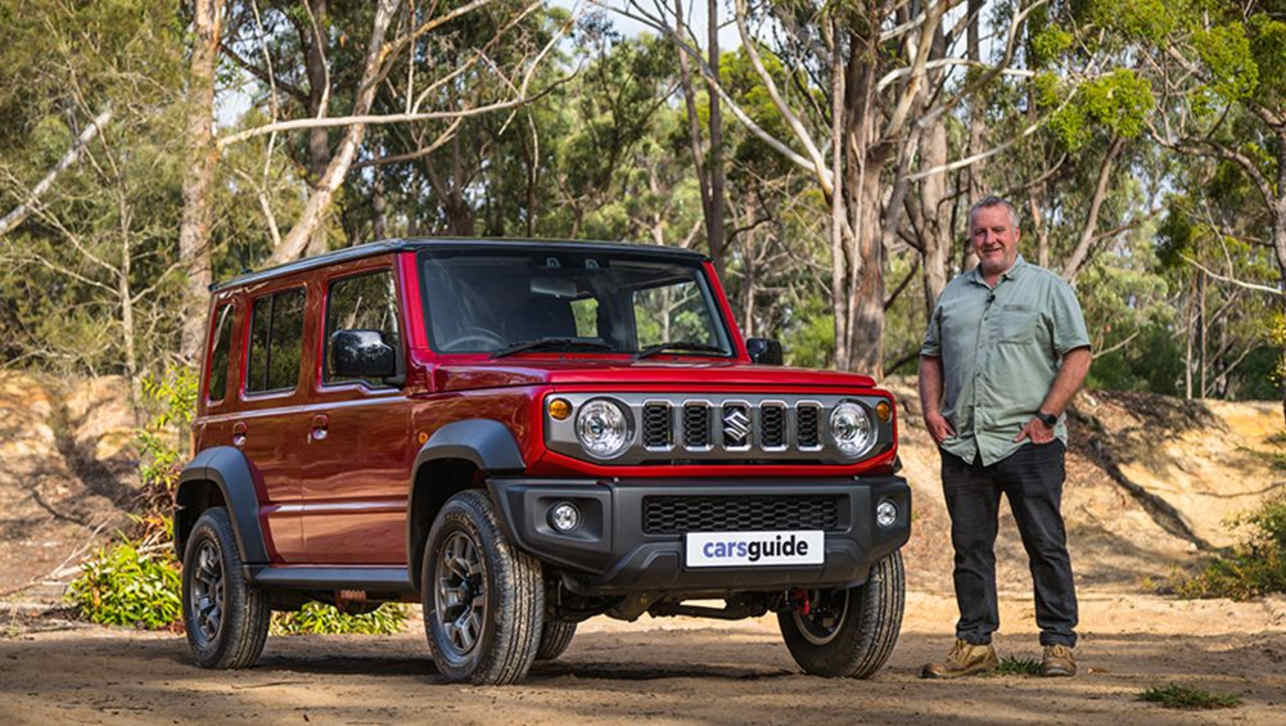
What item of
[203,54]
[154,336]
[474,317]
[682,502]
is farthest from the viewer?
[203,54]

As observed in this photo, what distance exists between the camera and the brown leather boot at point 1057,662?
7.29 m

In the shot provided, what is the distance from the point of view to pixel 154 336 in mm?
20703

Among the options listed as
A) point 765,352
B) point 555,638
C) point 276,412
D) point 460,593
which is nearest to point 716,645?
point 555,638

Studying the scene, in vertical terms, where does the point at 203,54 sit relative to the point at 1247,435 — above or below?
above

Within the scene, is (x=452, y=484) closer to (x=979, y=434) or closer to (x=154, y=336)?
(x=979, y=434)

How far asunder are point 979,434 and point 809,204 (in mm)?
30756

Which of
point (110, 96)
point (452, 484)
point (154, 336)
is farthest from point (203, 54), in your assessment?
point (452, 484)

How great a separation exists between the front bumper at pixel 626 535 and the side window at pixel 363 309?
4.10 ft

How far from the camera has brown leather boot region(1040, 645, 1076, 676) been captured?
7289mm

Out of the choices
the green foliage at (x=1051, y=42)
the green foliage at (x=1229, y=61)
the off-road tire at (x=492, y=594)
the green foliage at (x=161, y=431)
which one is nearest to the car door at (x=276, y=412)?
the off-road tire at (x=492, y=594)

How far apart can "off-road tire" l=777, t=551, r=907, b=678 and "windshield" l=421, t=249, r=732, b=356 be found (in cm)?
123

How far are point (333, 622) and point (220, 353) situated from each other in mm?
3796

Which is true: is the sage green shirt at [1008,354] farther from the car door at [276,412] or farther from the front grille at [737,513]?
the car door at [276,412]

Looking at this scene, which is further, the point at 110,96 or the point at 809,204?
the point at 809,204
